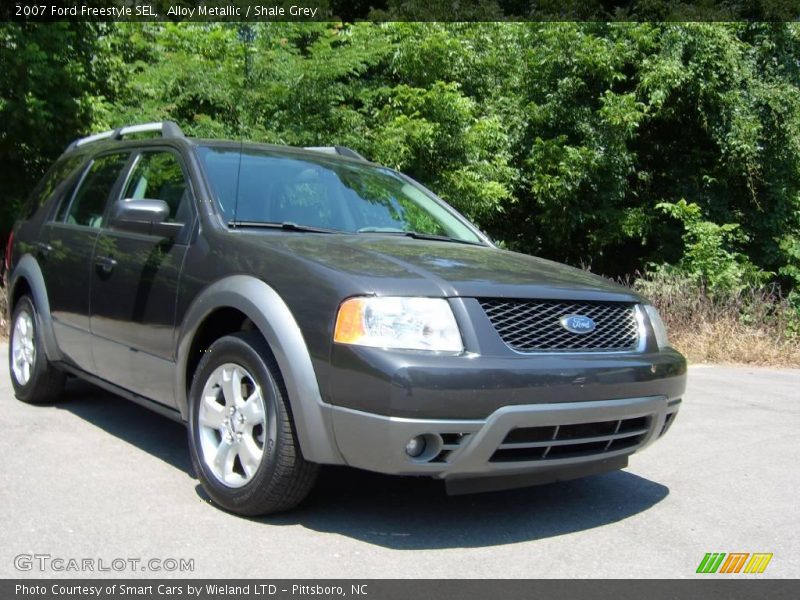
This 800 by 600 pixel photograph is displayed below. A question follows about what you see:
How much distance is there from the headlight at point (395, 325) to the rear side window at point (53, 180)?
329cm

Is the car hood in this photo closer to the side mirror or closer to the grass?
the side mirror

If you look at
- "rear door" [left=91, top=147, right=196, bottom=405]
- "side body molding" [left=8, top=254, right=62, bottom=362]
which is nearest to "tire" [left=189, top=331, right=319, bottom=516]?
"rear door" [left=91, top=147, right=196, bottom=405]

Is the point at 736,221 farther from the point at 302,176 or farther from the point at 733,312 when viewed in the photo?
the point at 302,176

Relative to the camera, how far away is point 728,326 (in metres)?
9.73

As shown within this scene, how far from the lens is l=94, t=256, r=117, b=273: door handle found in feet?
16.1

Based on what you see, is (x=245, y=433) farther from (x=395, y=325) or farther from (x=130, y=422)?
(x=130, y=422)

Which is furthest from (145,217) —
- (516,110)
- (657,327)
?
(516,110)

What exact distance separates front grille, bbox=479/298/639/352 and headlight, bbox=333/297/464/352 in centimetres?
21

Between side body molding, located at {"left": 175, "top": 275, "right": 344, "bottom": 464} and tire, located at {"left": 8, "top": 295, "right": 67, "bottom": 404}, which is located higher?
side body molding, located at {"left": 175, "top": 275, "right": 344, "bottom": 464}

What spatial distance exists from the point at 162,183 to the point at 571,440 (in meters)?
2.65

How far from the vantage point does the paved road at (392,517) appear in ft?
11.3

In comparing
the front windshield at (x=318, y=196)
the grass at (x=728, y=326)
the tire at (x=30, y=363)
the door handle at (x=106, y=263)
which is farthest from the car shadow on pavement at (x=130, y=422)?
the grass at (x=728, y=326)

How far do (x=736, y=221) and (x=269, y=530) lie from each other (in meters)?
15.2

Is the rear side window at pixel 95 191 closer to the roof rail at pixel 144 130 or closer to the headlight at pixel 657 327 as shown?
the roof rail at pixel 144 130
